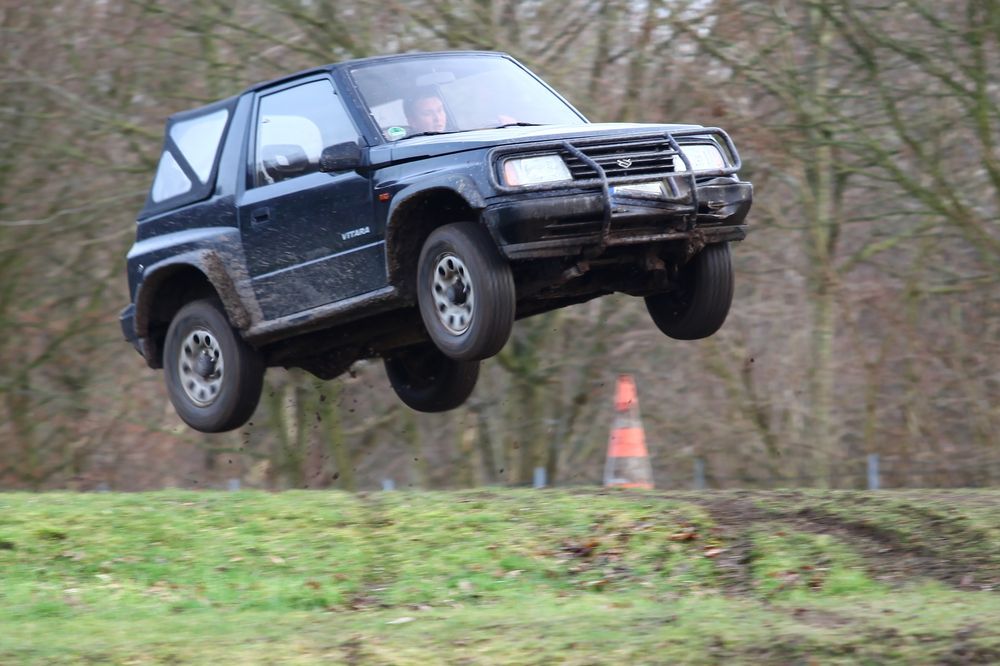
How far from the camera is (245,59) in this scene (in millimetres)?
14680

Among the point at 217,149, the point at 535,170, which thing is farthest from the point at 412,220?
the point at 217,149

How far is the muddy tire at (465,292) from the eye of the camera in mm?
7207

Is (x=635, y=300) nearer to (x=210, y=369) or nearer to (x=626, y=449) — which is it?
(x=626, y=449)

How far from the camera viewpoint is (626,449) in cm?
990

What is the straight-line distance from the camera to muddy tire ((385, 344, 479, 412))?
9680mm

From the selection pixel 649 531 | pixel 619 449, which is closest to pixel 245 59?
pixel 619 449

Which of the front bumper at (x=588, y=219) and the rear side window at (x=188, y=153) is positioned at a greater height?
the rear side window at (x=188, y=153)

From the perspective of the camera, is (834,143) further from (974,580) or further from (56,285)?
(56,285)

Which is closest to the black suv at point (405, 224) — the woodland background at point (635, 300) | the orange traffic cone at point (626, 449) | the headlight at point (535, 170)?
the headlight at point (535, 170)

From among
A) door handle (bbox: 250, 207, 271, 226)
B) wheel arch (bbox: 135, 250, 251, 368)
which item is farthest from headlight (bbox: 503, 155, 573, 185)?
wheel arch (bbox: 135, 250, 251, 368)

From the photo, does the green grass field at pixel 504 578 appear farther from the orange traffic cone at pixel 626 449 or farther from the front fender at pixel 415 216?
the orange traffic cone at pixel 626 449

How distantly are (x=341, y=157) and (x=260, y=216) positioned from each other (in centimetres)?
101

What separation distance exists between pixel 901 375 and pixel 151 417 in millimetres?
9506

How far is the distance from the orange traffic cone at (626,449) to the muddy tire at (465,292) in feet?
8.56
